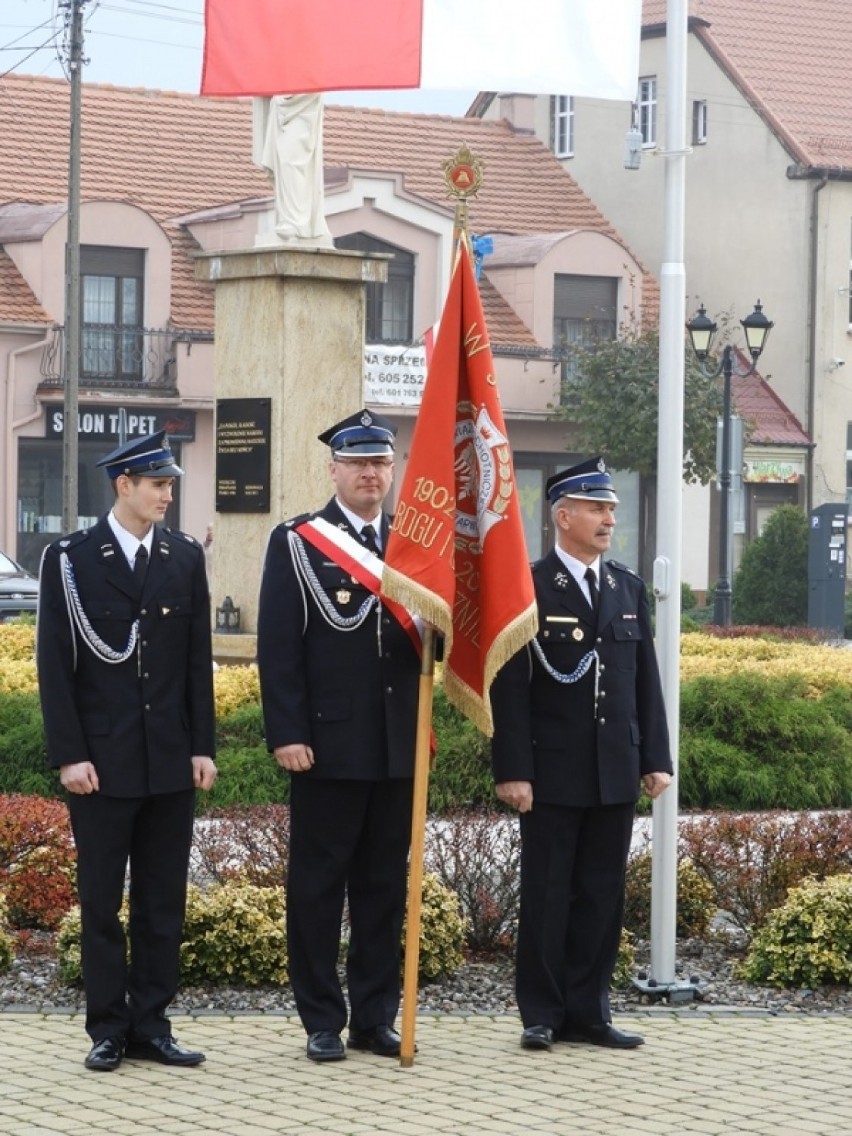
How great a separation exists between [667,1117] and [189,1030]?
6.26ft

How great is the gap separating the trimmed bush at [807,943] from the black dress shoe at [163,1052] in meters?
2.44

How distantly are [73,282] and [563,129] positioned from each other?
17302 mm

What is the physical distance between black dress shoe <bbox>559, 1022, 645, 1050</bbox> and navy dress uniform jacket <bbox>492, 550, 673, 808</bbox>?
29.2 inches

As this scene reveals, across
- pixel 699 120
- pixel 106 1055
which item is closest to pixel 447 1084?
pixel 106 1055

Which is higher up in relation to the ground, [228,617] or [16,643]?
[228,617]

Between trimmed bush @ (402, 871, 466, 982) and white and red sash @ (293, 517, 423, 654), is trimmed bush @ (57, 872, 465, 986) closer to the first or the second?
trimmed bush @ (402, 871, 466, 982)

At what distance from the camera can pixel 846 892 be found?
8.79 m

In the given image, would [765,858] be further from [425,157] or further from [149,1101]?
[425,157]

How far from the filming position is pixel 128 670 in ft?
24.0

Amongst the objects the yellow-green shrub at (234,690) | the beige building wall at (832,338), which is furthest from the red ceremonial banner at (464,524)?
the beige building wall at (832,338)

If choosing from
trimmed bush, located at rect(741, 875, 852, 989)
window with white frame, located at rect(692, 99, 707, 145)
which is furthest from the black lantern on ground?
window with white frame, located at rect(692, 99, 707, 145)

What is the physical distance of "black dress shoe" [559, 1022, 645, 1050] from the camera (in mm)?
7578

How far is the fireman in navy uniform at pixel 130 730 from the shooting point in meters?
7.21

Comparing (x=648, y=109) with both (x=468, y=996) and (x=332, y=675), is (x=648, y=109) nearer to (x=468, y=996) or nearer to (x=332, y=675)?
(x=468, y=996)
